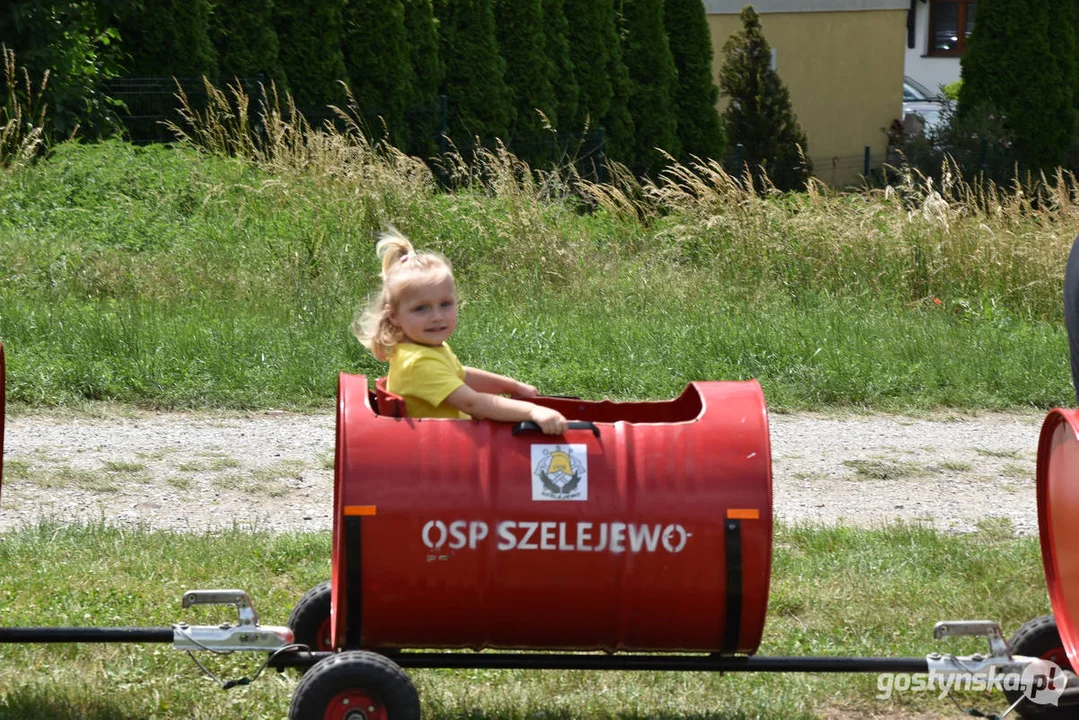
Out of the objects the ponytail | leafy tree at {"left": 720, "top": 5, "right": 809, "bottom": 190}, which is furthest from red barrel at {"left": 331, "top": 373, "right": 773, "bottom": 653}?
Result: leafy tree at {"left": 720, "top": 5, "right": 809, "bottom": 190}

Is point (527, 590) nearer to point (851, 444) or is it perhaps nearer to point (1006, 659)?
point (1006, 659)

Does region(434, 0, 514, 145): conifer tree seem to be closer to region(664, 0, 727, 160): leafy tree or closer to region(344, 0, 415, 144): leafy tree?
region(344, 0, 415, 144): leafy tree

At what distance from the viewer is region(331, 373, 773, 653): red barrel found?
343 centimetres

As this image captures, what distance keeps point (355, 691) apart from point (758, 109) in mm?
20863

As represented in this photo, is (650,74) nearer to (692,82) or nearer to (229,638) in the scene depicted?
Answer: (692,82)

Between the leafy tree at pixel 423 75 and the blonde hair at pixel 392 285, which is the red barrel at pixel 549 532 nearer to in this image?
the blonde hair at pixel 392 285

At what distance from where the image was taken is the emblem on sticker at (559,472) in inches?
136

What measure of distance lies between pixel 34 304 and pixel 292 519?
3.73m

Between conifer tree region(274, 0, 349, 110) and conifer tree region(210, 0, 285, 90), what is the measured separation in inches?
12.7

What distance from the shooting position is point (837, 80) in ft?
94.7

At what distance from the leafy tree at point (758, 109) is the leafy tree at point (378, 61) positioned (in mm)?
8902

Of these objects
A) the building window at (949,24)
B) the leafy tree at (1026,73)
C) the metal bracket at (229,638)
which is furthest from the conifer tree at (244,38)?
the building window at (949,24)

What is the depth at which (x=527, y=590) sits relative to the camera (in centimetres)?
347

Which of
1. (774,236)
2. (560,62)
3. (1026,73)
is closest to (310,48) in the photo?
(560,62)
